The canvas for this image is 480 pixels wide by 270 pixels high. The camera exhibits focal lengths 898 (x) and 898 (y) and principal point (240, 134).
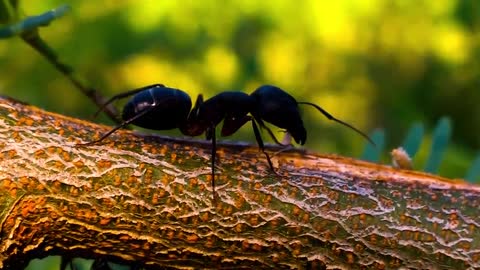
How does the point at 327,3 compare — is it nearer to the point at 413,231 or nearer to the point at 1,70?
the point at 1,70

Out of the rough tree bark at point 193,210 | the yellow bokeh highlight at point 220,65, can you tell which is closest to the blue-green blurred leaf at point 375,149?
the rough tree bark at point 193,210

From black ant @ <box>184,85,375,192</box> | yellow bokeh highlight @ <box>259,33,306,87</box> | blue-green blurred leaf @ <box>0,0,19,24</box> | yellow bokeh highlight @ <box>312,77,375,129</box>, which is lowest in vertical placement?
black ant @ <box>184,85,375,192</box>

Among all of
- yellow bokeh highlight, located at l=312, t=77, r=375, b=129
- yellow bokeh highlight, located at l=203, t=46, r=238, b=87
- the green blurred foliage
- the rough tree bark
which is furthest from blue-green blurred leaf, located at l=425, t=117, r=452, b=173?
yellow bokeh highlight, located at l=312, t=77, r=375, b=129

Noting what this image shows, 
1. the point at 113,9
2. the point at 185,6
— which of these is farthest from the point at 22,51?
the point at 185,6

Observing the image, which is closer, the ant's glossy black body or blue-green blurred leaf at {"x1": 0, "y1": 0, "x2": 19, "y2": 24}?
blue-green blurred leaf at {"x1": 0, "y1": 0, "x2": 19, "y2": 24}

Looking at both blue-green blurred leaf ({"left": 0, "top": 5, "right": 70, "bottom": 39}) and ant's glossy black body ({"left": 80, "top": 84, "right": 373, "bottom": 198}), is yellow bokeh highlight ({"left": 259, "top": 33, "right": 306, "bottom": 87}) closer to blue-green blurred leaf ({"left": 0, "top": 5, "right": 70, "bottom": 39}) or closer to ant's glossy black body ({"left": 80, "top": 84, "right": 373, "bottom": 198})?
ant's glossy black body ({"left": 80, "top": 84, "right": 373, "bottom": 198})

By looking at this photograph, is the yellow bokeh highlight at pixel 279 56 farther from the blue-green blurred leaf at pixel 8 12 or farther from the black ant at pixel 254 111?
the blue-green blurred leaf at pixel 8 12
